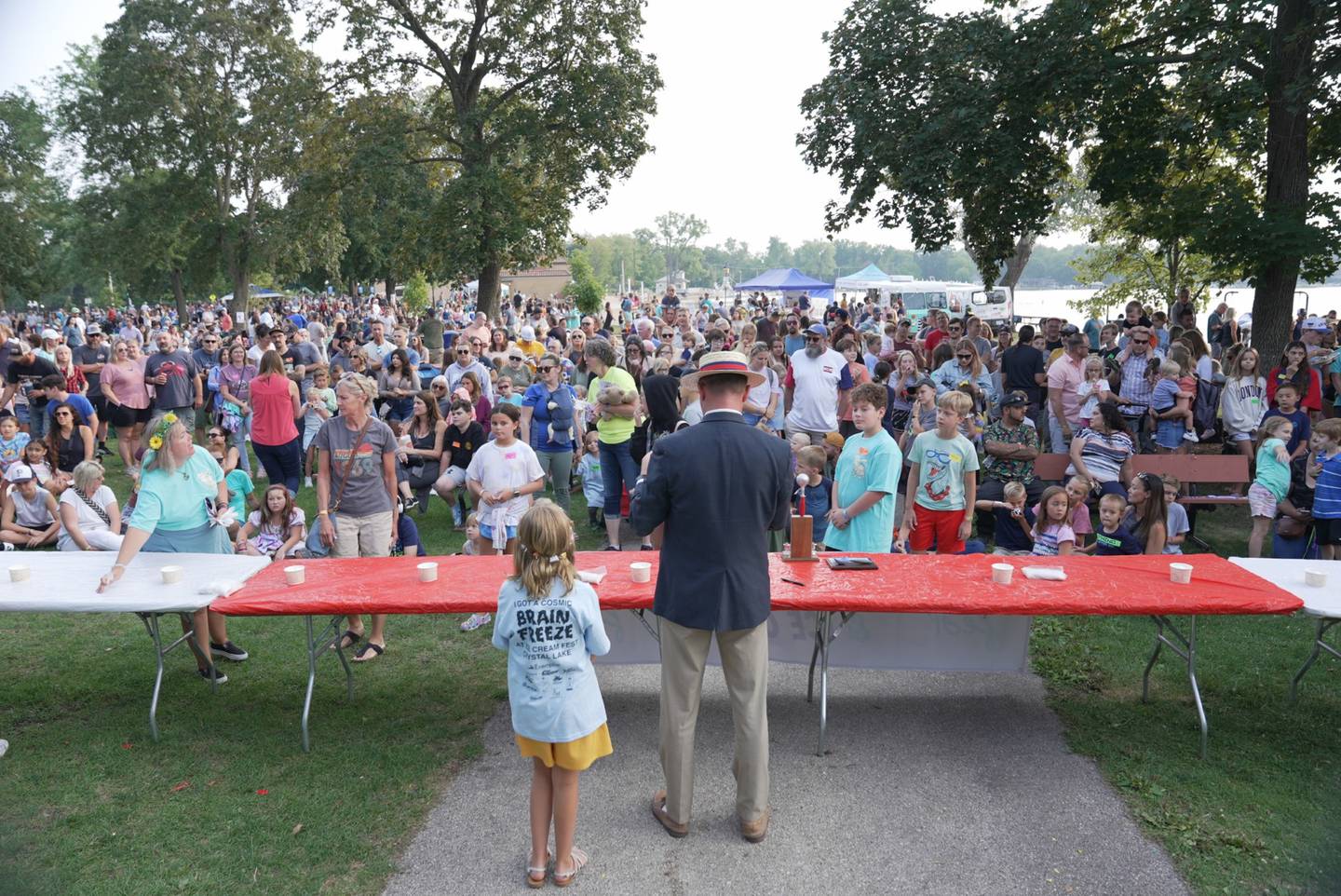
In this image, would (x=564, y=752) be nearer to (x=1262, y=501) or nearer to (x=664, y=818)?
(x=664, y=818)

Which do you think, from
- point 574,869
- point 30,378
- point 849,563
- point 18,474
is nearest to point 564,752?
point 574,869

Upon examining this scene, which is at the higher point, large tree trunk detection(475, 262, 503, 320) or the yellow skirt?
large tree trunk detection(475, 262, 503, 320)

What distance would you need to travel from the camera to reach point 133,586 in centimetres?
472

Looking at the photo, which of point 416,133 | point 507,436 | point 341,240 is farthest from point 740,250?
point 507,436

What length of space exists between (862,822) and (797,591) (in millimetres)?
1015

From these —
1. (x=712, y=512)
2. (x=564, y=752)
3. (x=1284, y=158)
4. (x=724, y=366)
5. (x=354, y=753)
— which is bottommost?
(x=354, y=753)

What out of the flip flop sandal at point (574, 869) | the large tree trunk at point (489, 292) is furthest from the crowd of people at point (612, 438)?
the large tree trunk at point (489, 292)

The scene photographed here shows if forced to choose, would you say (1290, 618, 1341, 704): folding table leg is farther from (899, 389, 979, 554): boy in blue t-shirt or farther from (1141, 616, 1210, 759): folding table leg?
(899, 389, 979, 554): boy in blue t-shirt

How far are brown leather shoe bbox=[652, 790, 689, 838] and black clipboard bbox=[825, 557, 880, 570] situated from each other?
1.46m

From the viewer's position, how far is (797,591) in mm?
4395

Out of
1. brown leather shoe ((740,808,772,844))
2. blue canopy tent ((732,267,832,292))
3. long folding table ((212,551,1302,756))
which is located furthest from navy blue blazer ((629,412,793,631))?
blue canopy tent ((732,267,832,292))

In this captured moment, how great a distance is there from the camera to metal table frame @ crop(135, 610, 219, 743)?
476cm

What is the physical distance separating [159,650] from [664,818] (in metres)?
2.70

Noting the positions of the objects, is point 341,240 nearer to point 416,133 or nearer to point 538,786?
point 416,133
